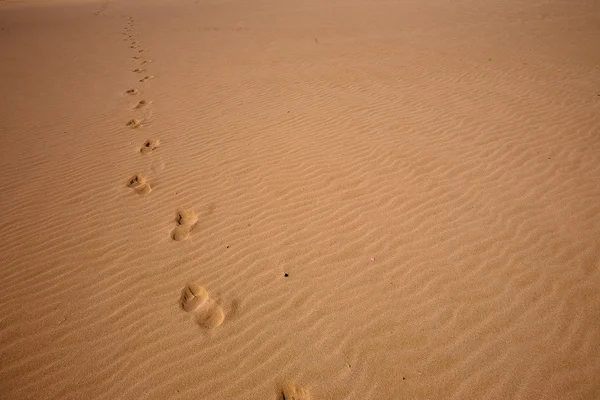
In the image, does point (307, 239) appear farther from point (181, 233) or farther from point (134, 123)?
point (134, 123)

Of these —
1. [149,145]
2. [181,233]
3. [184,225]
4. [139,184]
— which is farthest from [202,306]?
[149,145]

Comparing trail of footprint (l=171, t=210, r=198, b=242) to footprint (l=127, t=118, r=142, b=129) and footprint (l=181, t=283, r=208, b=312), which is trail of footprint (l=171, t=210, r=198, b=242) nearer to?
footprint (l=181, t=283, r=208, b=312)

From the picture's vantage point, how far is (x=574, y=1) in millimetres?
14375

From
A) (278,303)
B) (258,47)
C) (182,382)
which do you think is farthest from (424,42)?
(182,382)

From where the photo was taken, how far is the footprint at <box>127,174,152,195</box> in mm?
3678

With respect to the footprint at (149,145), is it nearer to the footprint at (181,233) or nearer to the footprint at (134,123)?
the footprint at (134,123)

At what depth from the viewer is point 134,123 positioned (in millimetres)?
5367

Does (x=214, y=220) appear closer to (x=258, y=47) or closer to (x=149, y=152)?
(x=149, y=152)

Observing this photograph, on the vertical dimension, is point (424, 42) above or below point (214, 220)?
above

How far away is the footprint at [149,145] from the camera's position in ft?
14.8

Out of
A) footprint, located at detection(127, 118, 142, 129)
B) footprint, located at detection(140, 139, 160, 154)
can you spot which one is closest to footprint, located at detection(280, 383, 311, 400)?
footprint, located at detection(140, 139, 160, 154)

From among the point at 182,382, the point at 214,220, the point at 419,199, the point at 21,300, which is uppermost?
the point at 419,199

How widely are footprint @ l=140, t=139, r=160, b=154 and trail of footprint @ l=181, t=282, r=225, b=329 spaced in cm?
280

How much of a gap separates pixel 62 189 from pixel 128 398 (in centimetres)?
301
